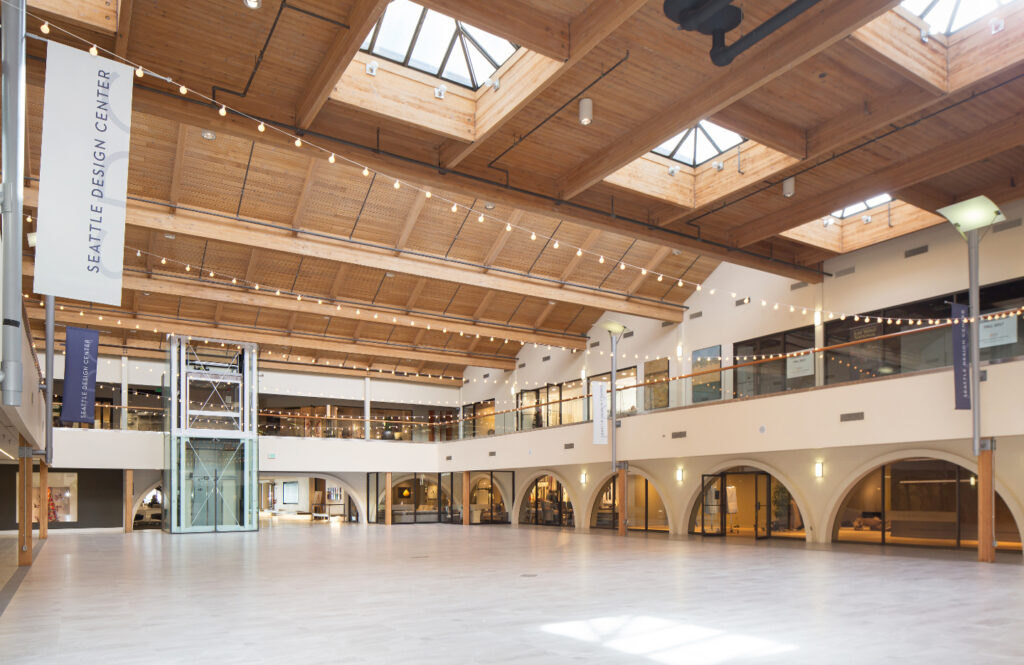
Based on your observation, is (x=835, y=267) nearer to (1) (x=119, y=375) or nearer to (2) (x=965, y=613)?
(2) (x=965, y=613)

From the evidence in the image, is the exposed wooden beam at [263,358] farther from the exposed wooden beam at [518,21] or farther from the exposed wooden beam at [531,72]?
the exposed wooden beam at [518,21]

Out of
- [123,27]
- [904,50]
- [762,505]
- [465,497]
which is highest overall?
[904,50]

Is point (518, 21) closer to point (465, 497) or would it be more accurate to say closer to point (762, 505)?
point (762, 505)

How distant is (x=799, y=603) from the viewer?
8250 millimetres

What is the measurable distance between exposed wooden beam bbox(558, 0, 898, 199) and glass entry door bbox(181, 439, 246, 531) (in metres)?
16.0

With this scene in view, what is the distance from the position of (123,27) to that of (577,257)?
1295cm

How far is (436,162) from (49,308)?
748 cm

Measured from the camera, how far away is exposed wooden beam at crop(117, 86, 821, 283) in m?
10.2

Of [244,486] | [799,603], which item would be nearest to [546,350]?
[244,486]

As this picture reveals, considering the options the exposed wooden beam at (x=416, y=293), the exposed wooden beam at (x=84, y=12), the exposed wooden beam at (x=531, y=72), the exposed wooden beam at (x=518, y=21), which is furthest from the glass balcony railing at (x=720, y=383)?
the exposed wooden beam at (x=84, y=12)

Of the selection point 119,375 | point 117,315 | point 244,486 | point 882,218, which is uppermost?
point 882,218

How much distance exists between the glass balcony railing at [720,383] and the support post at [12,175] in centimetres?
1302

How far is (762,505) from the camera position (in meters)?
19.3

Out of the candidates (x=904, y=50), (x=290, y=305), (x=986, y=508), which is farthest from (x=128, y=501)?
(x=904, y=50)
